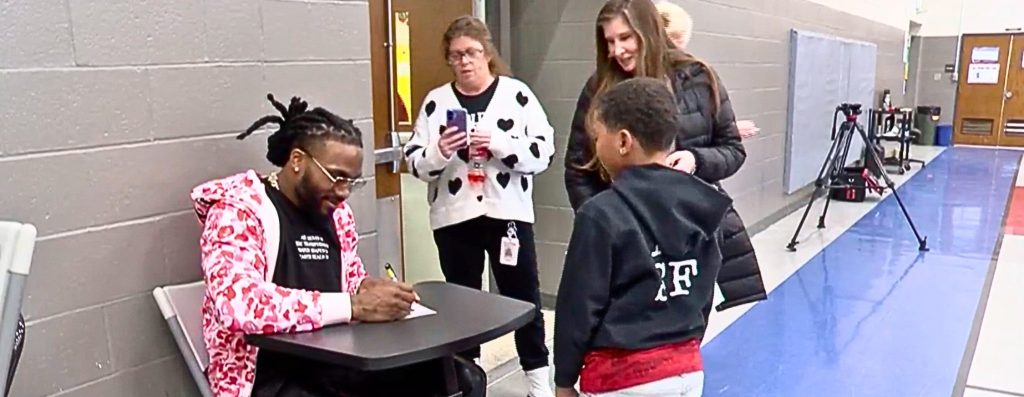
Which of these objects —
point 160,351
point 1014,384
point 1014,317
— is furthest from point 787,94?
point 160,351

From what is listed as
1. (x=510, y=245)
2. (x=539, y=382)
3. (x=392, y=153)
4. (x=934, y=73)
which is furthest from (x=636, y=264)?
(x=934, y=73)

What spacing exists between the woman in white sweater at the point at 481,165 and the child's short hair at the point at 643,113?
37.0 inches

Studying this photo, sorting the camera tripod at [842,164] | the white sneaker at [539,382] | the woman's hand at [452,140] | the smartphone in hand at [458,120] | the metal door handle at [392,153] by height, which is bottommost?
the white sneaker at [539,382]

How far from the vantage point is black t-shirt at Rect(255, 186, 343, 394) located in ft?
5.67

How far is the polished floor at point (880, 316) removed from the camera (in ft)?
10.6

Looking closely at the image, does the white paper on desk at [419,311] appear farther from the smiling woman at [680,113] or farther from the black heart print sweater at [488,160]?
the black heart print sweater at [488,160]

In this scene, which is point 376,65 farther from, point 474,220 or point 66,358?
point 66,358

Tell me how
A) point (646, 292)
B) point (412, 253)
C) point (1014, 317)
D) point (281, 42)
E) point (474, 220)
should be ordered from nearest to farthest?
1. point (646, 292)
2. point (281, 42)
3. point (474, 220)
4. point (412, 253)
5. point (1014, 317)

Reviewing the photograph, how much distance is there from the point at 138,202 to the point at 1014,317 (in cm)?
414

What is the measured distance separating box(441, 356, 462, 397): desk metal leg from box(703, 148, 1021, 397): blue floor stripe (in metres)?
1.71

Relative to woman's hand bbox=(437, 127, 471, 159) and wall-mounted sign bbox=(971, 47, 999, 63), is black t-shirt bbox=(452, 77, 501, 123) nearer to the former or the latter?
woman's hand bbox=(437, 127, 471, 159)

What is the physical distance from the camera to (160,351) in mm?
1937

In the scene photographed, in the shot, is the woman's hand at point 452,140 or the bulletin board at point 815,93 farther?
the bulletin board at point 815,93

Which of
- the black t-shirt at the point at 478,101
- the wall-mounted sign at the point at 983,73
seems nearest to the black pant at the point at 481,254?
the black t-shirt at the point at 478,101
